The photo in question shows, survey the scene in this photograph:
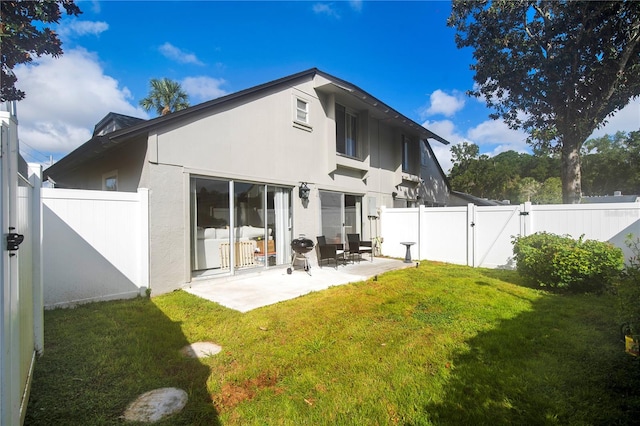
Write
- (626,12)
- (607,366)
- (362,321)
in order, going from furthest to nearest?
1. (626,12)
2. (362,321)
3. (607,366)

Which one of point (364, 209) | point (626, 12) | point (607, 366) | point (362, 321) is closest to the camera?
point (607, 366)

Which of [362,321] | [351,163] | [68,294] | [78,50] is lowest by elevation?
[362,321]

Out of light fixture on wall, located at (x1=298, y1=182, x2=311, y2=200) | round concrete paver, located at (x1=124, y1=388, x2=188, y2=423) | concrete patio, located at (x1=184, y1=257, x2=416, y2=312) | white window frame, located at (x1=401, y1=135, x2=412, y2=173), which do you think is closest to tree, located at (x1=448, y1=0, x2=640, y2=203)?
white window frame, located at (x1=401, y1=135, x2=412, y2=173)

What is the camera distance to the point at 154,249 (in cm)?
584

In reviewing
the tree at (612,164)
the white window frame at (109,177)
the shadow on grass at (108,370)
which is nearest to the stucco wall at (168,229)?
the shadow on grass at (108,370)

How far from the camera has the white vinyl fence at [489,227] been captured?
23.9 ft

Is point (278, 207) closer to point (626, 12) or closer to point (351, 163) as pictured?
point (351, 163)

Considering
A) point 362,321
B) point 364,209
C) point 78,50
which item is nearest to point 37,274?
point 362,321

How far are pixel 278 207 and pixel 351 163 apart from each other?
3553 millimetres

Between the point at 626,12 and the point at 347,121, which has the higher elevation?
the point at 626,12

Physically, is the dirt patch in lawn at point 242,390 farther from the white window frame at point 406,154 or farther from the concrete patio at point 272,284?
the white window frame at point 406,154

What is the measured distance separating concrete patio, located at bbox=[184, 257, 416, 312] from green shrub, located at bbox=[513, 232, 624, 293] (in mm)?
3498

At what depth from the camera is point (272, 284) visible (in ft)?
22.0

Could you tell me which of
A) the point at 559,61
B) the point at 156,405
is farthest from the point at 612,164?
the point at 156,405
